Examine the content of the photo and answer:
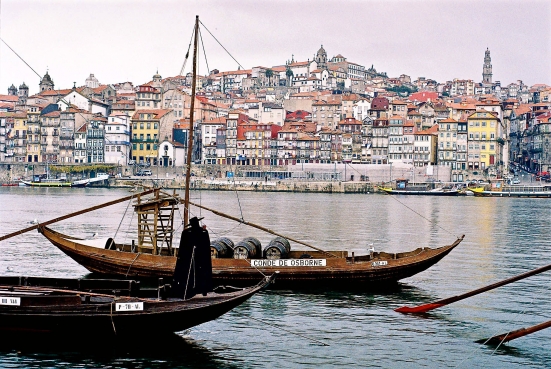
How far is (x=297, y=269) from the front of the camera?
25922mm

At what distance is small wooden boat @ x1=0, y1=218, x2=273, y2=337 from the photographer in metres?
17.8

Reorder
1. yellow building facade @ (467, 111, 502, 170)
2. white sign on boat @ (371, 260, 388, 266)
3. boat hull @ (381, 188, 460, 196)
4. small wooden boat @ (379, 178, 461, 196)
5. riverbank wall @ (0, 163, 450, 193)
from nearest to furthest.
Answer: white sign on boat @ (371, 260, 388, 266), boat hull @ (381, 188, 460, 196), small wooden boat @ (379, 178, 461, 196), riverbank wall @ (0, 163, 450, 193), yellow building facade @ (467, 111, 502, 170)

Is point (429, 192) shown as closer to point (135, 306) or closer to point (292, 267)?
point (292, 267)

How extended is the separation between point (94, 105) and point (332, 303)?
124m

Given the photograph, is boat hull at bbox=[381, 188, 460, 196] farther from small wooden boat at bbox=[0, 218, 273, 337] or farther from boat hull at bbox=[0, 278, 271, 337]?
boat hull at bbox=[0, 278, 271, 337]

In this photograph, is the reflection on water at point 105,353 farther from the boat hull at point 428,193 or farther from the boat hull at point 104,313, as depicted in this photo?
the boat hull at point 428,193

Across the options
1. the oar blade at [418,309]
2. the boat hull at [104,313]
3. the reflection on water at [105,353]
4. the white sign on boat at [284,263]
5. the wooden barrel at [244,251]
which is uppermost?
the wooden barrel at [244,251]

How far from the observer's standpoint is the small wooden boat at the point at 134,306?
1780cm

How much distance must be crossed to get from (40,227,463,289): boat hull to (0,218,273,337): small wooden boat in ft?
22.6

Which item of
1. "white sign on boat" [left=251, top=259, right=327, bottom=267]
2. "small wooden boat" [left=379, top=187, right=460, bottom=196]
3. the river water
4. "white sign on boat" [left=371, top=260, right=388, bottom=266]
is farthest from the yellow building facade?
"white sign on boat" [left=251, top=259, right=327, bottom=267]

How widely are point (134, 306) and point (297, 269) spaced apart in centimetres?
895

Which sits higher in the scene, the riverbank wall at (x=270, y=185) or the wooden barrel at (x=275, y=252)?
the riverbank wall at (x=270, y=185)

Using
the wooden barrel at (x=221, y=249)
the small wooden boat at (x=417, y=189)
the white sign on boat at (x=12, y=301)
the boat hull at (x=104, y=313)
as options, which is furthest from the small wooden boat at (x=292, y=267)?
the small wooden boat at (x=417, y=189)

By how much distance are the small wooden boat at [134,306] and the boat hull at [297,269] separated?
6.89 m
